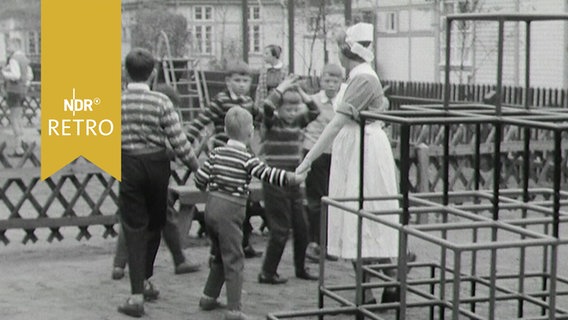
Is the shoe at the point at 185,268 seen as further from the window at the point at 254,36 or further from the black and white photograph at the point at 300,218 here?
the window at the point at 254,36

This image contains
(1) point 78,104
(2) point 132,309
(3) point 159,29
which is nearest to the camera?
(2) point 132,309

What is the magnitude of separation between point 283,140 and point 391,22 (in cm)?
2329

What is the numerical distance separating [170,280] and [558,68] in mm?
Answer: 16606

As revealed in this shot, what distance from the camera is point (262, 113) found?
8523mm

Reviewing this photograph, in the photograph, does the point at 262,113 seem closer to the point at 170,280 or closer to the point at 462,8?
the point at 170,280

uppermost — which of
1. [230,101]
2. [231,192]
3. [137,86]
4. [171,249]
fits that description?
[137,86]

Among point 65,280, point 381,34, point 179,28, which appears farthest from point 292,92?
point 179,28

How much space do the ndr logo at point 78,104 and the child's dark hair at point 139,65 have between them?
5.86 metres

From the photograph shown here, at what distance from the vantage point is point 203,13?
4875 centimetres

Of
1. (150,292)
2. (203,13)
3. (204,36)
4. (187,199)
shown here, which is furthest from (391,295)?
(204,36)

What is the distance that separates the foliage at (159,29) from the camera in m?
38.5

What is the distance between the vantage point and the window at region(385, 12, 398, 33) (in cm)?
3070

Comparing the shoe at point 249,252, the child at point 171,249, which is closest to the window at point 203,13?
the shoe at point 249,252

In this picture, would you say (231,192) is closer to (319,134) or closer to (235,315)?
(235,315)
